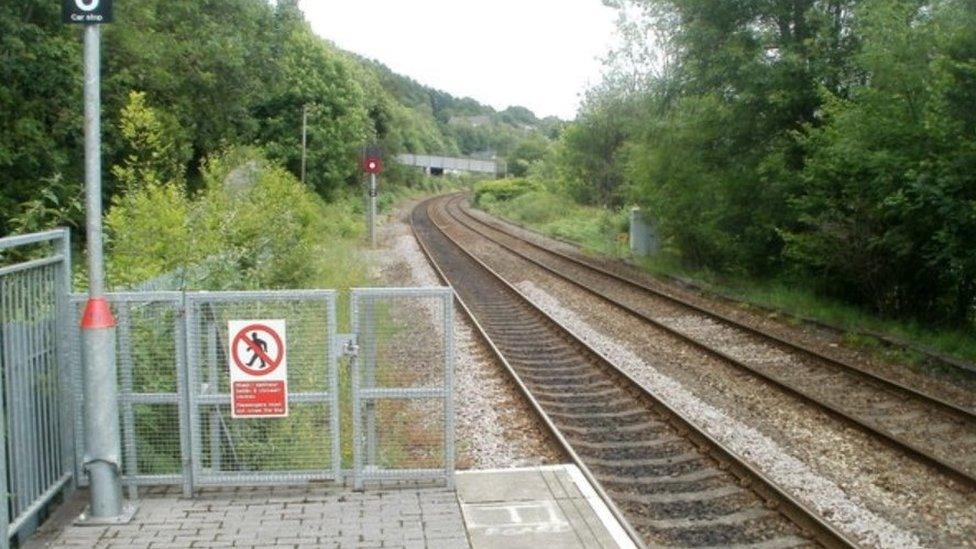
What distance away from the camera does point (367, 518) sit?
6.43m

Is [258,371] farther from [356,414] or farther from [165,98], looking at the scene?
[165,98]

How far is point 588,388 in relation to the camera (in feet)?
38.3

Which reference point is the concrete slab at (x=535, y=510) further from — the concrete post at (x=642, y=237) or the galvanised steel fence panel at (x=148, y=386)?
the concrete post at (x=642, y=237)

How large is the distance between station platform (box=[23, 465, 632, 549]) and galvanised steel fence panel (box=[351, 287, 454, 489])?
0.19 m

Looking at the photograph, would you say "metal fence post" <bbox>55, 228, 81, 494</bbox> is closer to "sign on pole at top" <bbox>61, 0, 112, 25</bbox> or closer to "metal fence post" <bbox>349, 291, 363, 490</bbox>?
"sign on pole at top" <bbox>61, 0, 112, 25</bbox>

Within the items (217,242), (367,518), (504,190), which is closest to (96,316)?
(367,518)

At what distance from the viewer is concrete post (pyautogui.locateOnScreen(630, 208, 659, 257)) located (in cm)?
2892

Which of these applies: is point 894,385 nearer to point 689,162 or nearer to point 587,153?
point 689,162

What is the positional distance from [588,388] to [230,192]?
32.8 ft

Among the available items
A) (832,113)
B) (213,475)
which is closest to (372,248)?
(832,113)

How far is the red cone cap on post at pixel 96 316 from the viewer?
20.5 feet

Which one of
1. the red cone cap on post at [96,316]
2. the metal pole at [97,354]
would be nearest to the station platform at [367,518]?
the metal pole at [97,354]

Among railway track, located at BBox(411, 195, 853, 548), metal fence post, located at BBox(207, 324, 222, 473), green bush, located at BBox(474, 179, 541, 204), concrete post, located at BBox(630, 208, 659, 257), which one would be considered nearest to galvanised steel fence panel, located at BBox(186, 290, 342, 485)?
metal fence post, located at BBox(207, 324, 222, 473)

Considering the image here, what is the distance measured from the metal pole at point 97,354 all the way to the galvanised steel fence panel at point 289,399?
1.96ft
